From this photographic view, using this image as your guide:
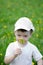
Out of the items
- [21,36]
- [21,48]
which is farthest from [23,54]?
[21,36]

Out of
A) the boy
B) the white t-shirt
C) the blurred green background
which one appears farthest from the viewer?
the blurred green background

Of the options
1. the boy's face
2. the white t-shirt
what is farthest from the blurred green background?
the boy's face

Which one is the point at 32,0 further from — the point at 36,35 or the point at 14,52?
the point at 14,52

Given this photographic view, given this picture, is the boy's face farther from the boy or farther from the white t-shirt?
the white t-shirt

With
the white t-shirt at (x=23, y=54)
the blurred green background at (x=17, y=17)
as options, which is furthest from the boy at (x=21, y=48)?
the blurred green background at (x=17, y=17)

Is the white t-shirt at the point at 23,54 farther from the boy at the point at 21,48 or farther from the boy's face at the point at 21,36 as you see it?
the boy's face at the point at 21,36

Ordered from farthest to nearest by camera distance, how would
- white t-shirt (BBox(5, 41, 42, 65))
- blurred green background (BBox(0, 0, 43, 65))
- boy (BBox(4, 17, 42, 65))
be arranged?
blurred green background (BBox(0, 0, 43, 65)), white t-shirt (BBox(5, 41, 42, 65)), boy (BBox(4, 17, 42, 65))

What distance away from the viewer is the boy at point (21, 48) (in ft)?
11.0

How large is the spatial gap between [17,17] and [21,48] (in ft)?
14.7

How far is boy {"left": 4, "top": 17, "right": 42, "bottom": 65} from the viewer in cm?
335

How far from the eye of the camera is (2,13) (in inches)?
333

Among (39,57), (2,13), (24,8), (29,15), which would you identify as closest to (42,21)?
(29,15)

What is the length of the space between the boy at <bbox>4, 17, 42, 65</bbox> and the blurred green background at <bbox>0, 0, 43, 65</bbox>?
3.31 feet

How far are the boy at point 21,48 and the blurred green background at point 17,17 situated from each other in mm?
1010
